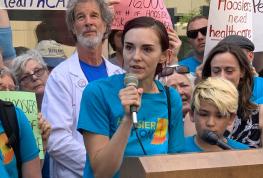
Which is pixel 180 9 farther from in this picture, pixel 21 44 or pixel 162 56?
pixel 162 56

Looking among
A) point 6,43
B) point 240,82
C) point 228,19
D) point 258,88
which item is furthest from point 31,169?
point 228,19

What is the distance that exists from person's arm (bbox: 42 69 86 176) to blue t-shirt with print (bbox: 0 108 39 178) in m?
0.73

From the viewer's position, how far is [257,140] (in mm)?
4125

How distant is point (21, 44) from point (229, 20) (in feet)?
6.89

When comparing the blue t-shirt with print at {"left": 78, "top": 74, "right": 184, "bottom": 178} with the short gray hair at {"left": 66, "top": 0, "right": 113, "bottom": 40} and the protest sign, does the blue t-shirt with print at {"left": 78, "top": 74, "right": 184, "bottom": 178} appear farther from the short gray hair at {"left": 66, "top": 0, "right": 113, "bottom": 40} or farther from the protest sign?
the short gray hair at {"left": 66, "top": 0, "right": 113, "bottom": 40}

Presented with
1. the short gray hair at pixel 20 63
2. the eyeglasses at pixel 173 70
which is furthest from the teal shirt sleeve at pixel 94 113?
the eyeglasses at pixel 173 70

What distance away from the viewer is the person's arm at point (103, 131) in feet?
8.84

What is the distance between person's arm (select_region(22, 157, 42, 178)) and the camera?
3.21 meters

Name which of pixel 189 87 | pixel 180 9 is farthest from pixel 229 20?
pixel 180 9

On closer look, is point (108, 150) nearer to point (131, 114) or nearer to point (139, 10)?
point (131, 114)

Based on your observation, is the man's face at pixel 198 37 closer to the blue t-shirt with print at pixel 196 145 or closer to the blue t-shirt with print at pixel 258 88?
the blue t-shirt with print at pixel 258 88

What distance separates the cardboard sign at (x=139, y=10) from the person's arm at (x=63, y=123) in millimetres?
1159

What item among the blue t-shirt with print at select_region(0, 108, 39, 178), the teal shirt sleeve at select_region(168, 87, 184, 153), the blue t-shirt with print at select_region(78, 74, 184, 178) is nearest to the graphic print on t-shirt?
the blue t-shirt with print at select_region(0, 108, 39, 178)

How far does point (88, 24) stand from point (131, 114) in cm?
184
